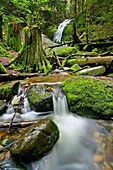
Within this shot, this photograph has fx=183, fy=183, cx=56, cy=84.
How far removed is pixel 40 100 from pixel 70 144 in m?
1.42

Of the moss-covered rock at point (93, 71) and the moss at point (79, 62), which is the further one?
the moss at point (79, 62)

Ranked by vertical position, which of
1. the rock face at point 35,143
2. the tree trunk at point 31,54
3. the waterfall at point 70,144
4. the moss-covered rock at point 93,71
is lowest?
the waterfall at point 70,144

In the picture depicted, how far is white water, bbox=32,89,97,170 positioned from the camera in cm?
308

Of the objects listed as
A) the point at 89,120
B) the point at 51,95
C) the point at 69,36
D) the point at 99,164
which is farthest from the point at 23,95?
the point at 69,36

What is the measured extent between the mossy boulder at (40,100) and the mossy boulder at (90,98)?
520 millimetres

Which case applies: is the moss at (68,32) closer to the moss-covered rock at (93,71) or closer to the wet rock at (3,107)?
the moss-covered rock at (93,71)

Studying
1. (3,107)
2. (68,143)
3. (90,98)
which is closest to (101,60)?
(90,98)

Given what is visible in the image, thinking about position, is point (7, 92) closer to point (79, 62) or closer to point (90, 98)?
point (90, 98)

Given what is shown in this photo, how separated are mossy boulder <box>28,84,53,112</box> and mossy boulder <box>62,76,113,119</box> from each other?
1.71 ft

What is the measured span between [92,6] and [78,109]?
13.8 metres

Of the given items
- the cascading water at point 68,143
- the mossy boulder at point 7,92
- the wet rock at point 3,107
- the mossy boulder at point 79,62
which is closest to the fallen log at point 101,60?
the mossy boulder at point 79,62

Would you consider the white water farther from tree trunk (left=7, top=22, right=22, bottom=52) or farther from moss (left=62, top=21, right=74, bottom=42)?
moss (left=62, top=21, right=74, bottom=42)

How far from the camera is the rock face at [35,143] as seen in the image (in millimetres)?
2902

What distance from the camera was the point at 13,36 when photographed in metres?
10.7
